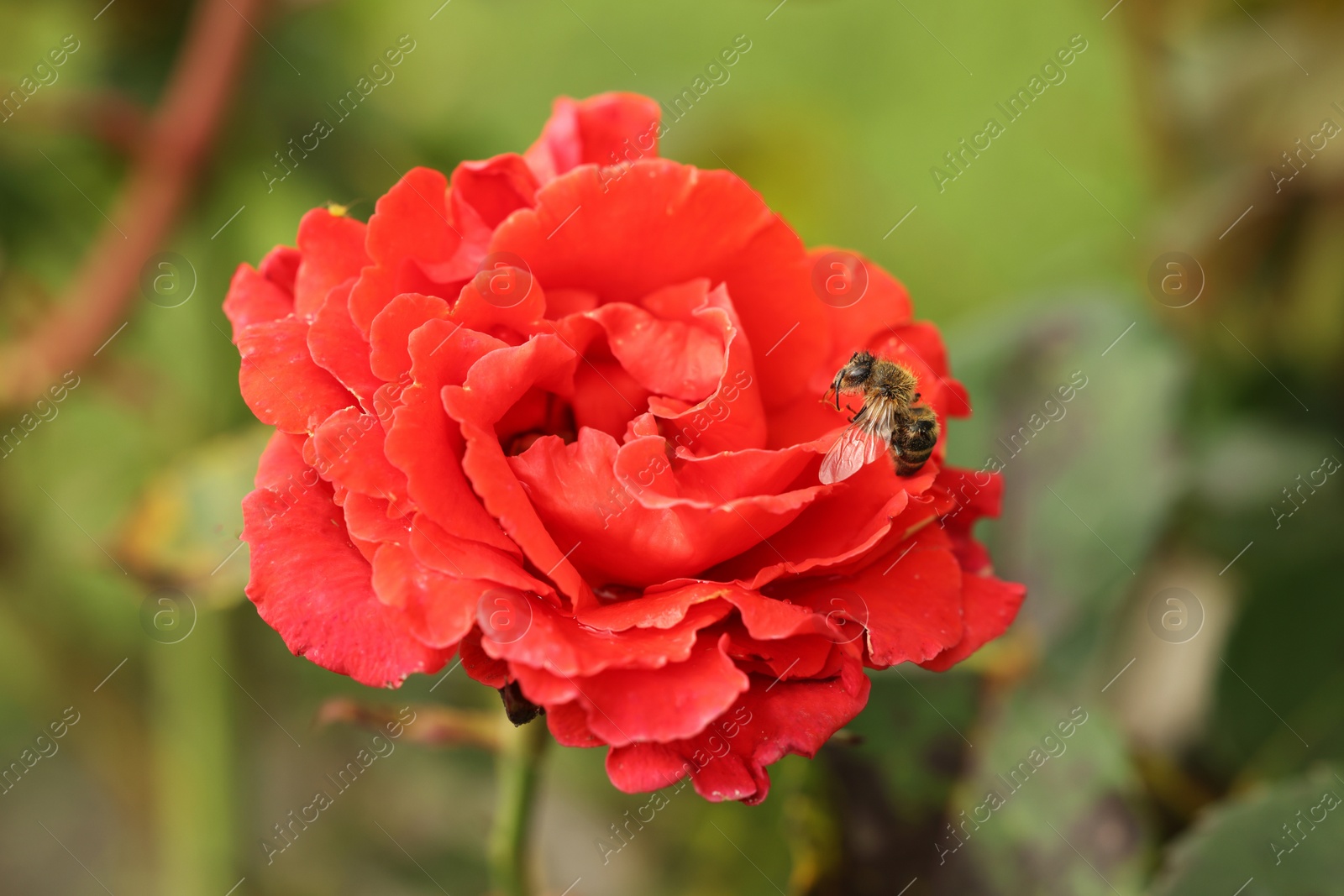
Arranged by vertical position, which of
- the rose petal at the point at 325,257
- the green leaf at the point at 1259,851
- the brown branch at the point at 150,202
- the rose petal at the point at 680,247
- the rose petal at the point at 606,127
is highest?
the brown branch at the point at 150,202

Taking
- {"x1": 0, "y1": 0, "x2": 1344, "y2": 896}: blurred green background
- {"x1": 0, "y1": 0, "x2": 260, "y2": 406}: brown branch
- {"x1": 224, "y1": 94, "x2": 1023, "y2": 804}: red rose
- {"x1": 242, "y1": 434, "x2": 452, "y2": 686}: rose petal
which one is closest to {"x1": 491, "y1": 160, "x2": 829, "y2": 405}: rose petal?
{"x1": 224, "y1": 94, "x2": 1023, "y2": 804}: red rose

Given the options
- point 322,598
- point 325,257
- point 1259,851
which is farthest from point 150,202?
point 1259,851

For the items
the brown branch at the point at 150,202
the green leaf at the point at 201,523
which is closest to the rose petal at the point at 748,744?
the green leaf at the point at 201,523

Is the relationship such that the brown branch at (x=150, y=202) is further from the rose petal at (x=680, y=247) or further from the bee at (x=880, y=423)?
the bee at (x=880, y=423)

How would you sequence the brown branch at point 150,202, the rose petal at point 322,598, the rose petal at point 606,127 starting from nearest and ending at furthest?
the rose petal at point 322,598, the rose petal at point 606,127, the brown branch at point 150,202

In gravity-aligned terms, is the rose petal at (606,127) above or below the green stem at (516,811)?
above

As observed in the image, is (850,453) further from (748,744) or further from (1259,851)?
(1259,851)

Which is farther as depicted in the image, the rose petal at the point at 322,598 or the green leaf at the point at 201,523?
the green leaf at the point at 201,523
